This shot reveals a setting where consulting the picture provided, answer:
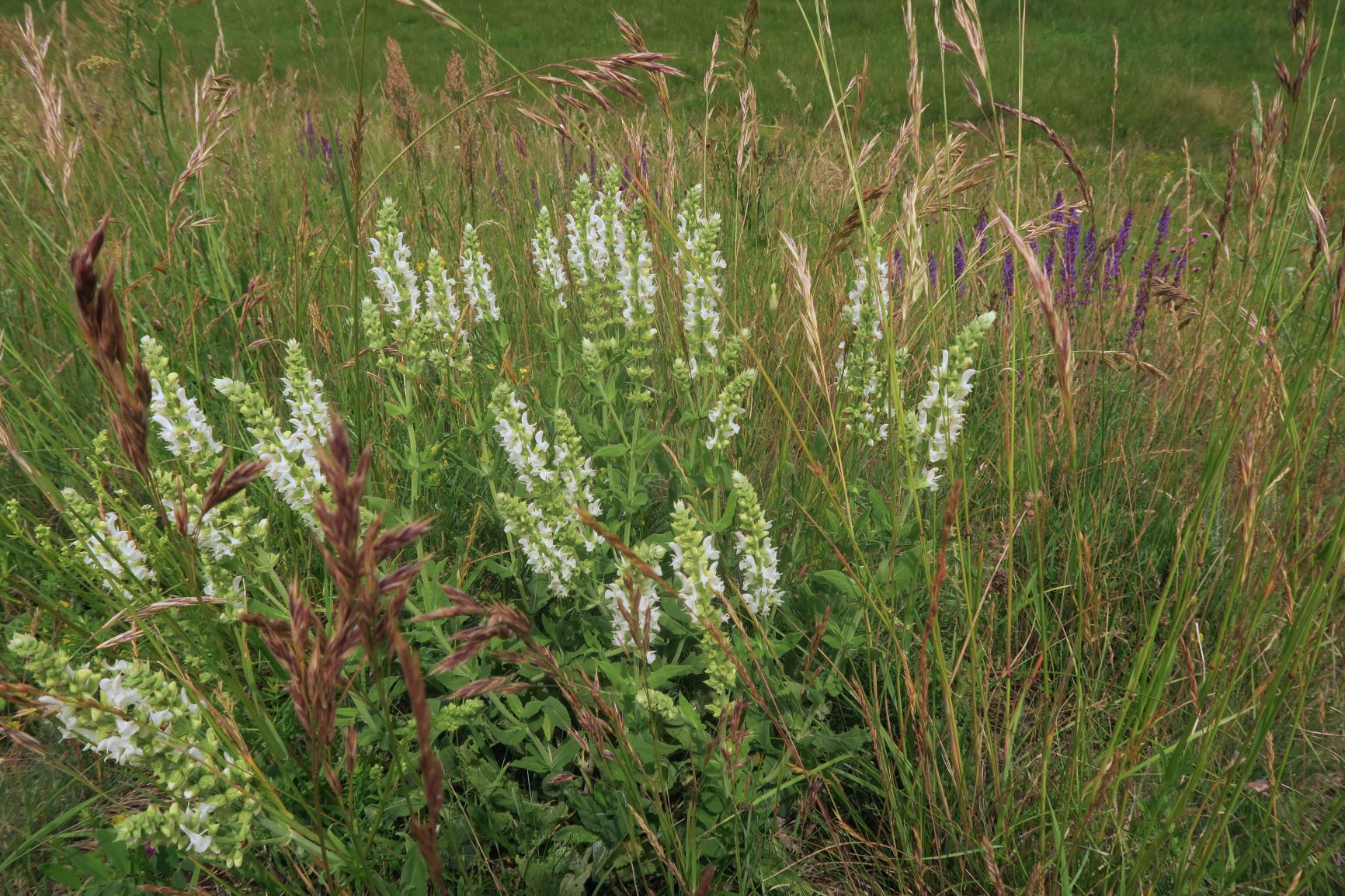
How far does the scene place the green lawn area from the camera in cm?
1322

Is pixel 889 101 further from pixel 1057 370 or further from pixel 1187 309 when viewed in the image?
pixel 1057 370

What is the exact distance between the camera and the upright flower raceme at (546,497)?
5.68ft

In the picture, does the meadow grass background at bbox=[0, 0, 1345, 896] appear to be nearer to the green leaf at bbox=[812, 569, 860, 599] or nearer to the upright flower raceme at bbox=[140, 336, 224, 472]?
the green leaf at bbox=[812, 569, 860, 599]

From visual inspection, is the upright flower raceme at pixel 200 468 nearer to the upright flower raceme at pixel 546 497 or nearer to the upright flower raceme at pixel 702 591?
the upright flower raceme at pixel 546 497

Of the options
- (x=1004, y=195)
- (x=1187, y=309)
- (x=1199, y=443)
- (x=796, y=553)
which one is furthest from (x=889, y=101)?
(x=796, y=553)

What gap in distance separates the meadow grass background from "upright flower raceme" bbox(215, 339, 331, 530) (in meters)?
0.15

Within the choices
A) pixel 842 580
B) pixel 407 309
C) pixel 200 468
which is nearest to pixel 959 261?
pixel 842 580

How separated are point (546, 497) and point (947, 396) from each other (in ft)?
2.89

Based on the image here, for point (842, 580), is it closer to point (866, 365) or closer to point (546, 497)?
point (866, 365)

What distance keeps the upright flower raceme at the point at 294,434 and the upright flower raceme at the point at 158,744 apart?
0.47m

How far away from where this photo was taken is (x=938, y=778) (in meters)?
1.54

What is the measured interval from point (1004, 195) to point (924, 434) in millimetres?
3037

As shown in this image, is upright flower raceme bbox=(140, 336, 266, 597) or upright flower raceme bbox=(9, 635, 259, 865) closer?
upright flower raceme bbox=(9, 635, 259, 865)

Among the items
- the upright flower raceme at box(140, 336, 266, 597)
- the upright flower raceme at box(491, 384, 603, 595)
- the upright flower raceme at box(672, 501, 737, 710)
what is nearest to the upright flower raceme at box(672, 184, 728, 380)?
Answer: the upright flower raceme at box(491, 384, 603, 595)
